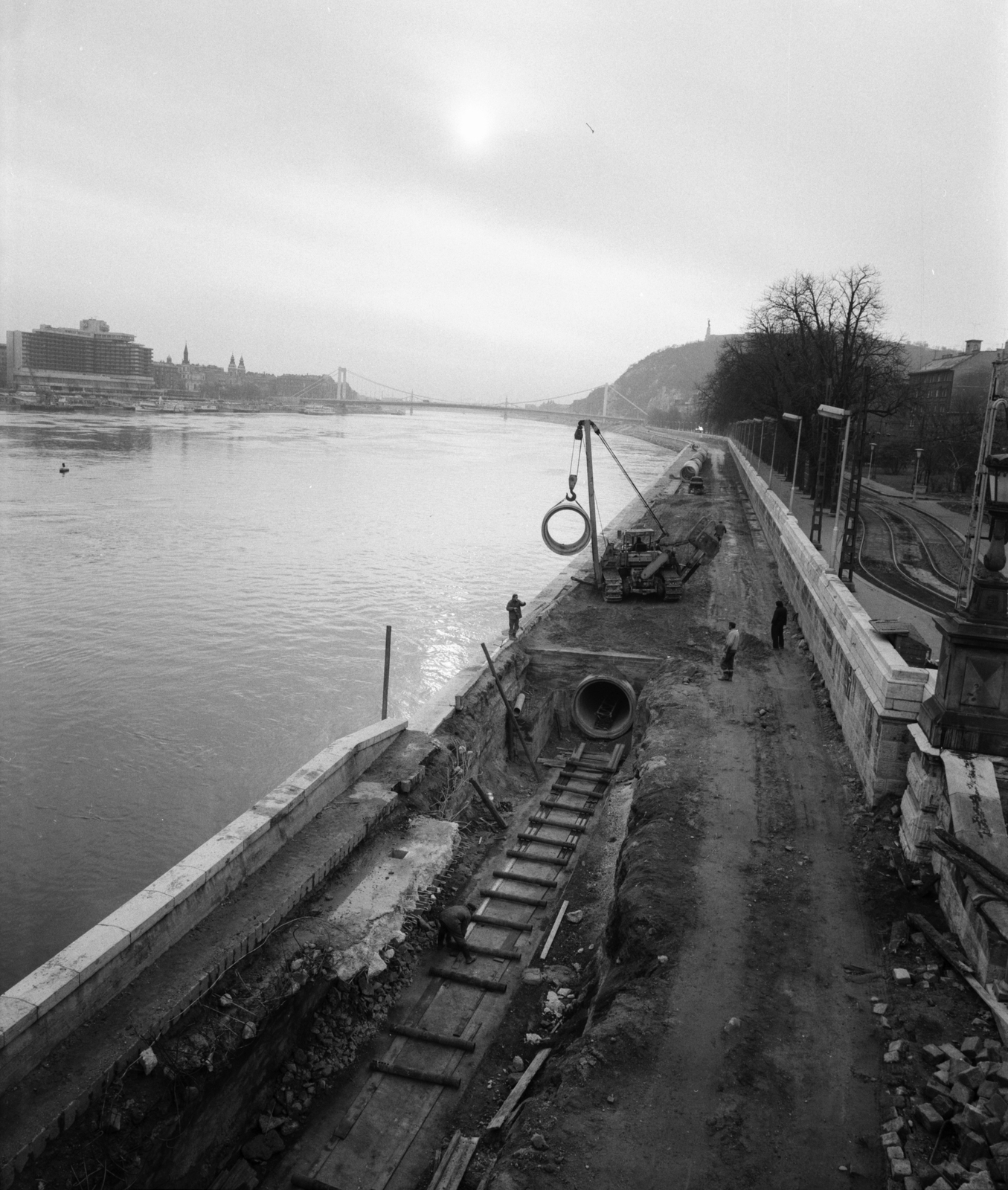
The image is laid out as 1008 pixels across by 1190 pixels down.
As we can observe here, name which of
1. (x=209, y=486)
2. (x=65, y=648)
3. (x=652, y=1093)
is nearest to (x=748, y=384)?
(x=209, y=486)

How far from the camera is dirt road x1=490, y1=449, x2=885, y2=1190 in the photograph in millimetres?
5406

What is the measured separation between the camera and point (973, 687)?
7.93m

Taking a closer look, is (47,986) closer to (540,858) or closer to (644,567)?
(540,858)

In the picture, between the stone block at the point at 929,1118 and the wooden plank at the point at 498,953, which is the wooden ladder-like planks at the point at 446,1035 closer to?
the wooden plank at the point at 498,953

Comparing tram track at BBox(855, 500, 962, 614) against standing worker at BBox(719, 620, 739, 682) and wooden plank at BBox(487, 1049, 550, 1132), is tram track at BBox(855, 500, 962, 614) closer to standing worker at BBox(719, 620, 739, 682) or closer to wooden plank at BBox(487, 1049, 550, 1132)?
standing worker at BBox(719, 620, 739, 682)

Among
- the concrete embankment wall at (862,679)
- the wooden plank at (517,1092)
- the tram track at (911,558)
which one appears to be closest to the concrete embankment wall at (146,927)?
the wooden plank at (517,1092)

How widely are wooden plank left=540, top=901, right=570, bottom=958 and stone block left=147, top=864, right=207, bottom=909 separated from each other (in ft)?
11.3

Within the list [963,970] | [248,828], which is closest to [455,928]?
[248,828]

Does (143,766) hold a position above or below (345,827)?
below

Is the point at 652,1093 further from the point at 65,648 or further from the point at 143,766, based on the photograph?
the point at 65,648

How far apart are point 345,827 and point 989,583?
21.8 ft

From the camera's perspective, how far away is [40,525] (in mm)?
35750

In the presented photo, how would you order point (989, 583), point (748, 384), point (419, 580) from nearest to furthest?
1. point (989, 583)
2. point (419, 580)
3. point (748, 384)

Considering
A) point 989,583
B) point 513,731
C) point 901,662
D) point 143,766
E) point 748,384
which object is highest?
point 748,384
